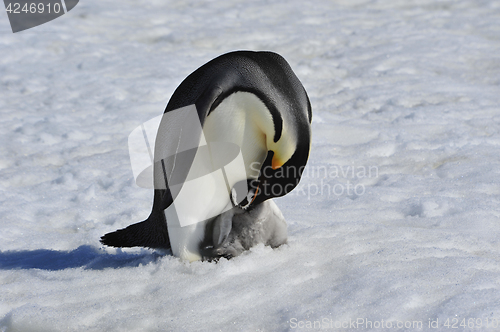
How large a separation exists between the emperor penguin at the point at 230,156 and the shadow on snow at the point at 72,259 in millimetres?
97

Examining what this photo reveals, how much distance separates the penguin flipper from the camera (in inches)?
86.1

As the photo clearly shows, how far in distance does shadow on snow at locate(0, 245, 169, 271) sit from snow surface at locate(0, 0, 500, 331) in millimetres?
12

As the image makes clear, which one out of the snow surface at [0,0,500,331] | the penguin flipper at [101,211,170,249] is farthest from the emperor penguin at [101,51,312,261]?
the snow surface at [0,0,500,331]

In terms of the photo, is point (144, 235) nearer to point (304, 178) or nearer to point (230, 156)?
point (230, 156)

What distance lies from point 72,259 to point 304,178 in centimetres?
160

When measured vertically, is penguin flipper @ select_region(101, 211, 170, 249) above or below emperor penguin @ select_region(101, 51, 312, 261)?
below

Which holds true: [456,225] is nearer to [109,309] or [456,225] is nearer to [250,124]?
[250,124]

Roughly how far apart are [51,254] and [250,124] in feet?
3.75

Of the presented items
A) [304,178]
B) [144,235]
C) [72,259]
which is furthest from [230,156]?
[304,178]

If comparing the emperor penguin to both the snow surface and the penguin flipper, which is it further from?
the snow surface

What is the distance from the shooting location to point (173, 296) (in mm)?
1841

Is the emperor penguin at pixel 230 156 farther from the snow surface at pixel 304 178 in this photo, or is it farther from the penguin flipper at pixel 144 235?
the snow surface at pixel 304 178

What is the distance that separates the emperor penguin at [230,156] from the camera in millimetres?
1894

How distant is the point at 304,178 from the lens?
3355mm
